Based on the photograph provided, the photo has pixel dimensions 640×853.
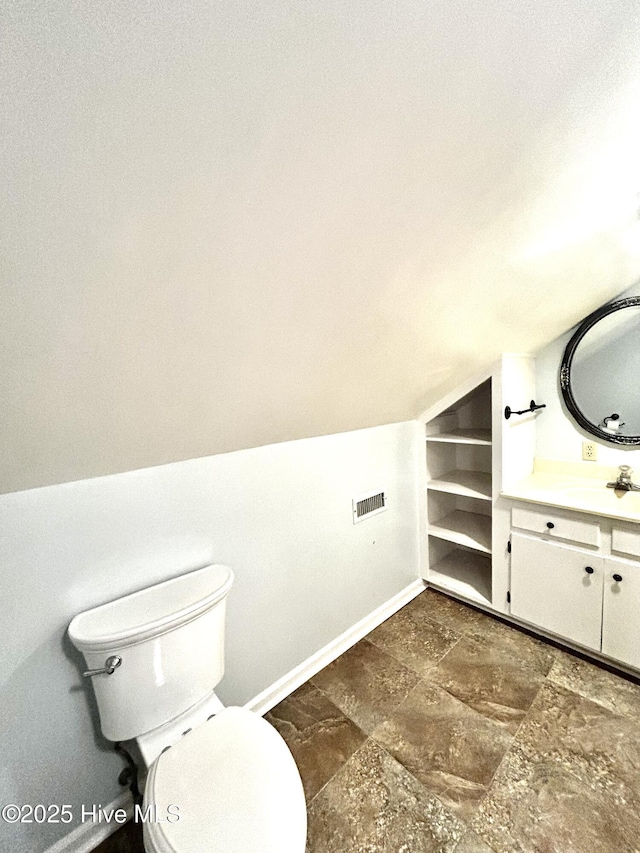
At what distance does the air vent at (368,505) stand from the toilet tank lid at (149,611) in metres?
0.81

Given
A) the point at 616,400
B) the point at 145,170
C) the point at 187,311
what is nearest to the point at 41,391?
the point at 187,311

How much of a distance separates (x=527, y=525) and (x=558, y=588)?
0.32 metres

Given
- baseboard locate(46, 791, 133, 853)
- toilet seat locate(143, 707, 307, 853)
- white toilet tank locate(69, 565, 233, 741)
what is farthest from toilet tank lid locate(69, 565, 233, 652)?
baseboard locate(46, 791, 133, 853)

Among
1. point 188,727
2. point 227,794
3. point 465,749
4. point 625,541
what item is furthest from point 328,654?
point 625,541

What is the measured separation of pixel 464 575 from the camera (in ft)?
7.75

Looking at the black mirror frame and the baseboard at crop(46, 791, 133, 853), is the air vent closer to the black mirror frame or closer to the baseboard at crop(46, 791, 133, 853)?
the black mirror frame

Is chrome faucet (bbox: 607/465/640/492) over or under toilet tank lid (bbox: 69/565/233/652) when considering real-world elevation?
over

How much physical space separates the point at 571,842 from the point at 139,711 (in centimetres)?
136

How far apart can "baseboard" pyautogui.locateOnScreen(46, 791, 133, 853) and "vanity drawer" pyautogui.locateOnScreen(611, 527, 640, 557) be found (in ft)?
6.91

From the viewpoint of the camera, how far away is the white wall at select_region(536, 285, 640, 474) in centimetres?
207

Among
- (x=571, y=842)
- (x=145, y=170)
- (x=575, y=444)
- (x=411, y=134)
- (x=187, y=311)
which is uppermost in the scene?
(x=411, y=134)

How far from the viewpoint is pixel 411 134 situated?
0.67 metres

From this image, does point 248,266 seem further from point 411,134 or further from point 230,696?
point 230,696

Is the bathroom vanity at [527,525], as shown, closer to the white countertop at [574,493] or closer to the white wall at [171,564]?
the white countertop at [574,493]
